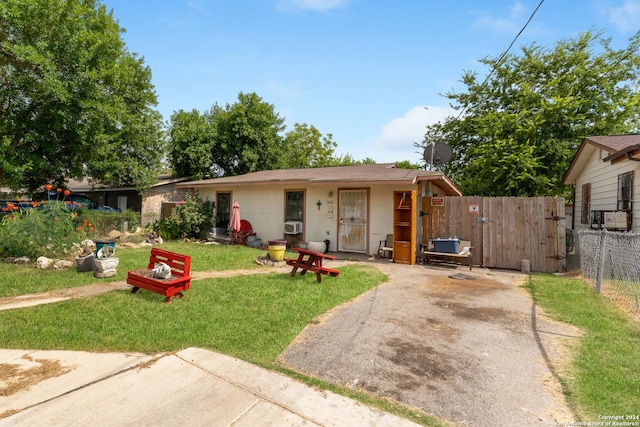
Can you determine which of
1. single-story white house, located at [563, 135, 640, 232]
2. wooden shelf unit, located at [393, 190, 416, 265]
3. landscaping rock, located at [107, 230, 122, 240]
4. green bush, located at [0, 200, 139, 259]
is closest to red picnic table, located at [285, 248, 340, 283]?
wooden shelf unit, located at [393, 190, 416, 265]

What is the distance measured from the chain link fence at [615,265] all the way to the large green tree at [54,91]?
16279 millimetres

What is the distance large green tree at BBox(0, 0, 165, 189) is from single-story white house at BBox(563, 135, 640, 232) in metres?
17.4

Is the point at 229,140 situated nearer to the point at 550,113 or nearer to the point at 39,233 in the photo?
the point at 39,233

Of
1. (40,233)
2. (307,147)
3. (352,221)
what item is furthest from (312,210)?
(307,147)

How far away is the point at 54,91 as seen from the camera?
11289 millimetres

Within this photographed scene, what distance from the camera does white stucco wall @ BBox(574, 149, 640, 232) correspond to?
805cm

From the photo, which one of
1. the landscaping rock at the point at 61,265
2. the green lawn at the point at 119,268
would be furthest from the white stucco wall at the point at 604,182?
the landscaping rock at the point at 61,265

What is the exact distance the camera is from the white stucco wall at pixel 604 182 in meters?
8.05

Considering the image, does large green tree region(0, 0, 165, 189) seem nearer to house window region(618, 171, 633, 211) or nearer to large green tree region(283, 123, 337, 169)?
house window region(618, 171, 633, 211)

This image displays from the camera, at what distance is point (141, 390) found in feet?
8.79

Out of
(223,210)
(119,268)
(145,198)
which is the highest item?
(145,198)

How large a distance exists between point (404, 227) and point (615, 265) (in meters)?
5.06

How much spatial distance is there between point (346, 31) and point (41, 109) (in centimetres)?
1247

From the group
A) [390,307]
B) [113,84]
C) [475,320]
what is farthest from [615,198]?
[113,84]
